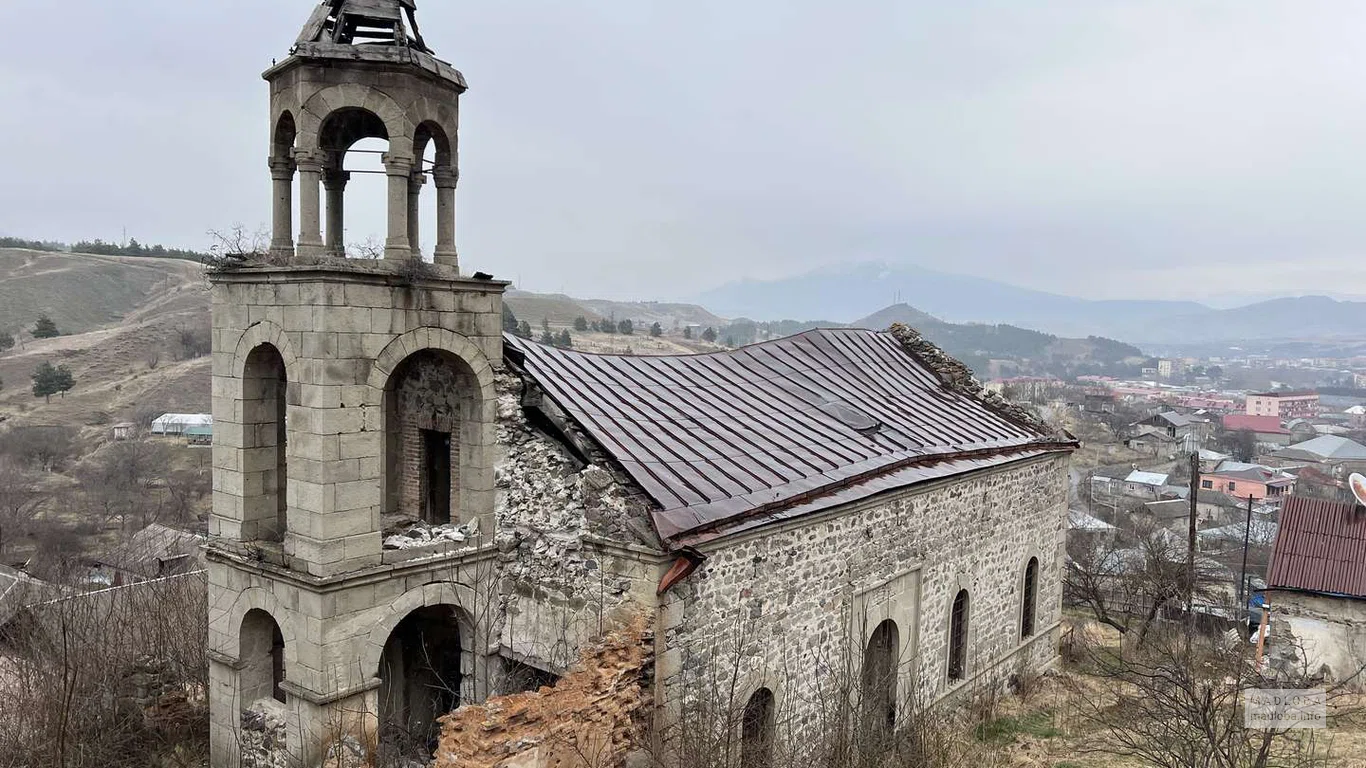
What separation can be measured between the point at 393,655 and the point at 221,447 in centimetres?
381

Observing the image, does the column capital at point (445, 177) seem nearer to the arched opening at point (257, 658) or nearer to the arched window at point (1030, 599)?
the arched opening at point (257, 658)

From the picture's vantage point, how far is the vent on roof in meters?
16.0

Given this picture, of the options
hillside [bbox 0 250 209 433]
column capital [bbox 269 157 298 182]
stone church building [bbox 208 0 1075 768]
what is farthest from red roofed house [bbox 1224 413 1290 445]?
column capital [bbox 269 157 298 182]

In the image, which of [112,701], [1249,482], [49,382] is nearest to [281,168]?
[112,701]

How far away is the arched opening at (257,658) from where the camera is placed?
36.1ft

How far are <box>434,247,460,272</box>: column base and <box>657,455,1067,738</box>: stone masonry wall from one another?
4927 millimetres

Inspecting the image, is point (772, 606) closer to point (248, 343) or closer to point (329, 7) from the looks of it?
point (248, 343)

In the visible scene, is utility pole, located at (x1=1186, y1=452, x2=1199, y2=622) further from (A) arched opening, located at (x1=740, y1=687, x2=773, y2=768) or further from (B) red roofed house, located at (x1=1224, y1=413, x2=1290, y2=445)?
(B) red roofed house, located at (x1=1224, y1=413, x2=1290, y2=445)

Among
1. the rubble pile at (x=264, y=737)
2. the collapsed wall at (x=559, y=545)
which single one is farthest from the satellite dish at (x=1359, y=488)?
the rubble pile at (x=264, y=737)

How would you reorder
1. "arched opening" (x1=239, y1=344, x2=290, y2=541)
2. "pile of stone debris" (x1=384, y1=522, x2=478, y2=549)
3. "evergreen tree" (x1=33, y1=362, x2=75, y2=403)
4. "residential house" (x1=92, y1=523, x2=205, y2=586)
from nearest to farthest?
"pile of stone debris" (x1=384, y1=522, x2=478, y2=549), "arched opening" (x1=239, y1=344, x2=290, y2=541), "residential house" (x1=92, y1=523, x2=205, y2=586), "evergreen tree" (x1=33, y1=362, x2=75, y2=403)

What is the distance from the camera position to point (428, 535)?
10961 millimetres

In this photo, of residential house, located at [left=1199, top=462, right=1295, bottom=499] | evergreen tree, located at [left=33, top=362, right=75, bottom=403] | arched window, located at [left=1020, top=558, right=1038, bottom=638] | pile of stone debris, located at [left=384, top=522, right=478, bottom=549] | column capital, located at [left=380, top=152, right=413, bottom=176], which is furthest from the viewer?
residential house, located at [left=1199, top=462, right=1295, bottom=499]

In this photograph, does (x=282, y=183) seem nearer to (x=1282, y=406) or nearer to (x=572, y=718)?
(x=572, y=718)

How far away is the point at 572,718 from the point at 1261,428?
146 meters
